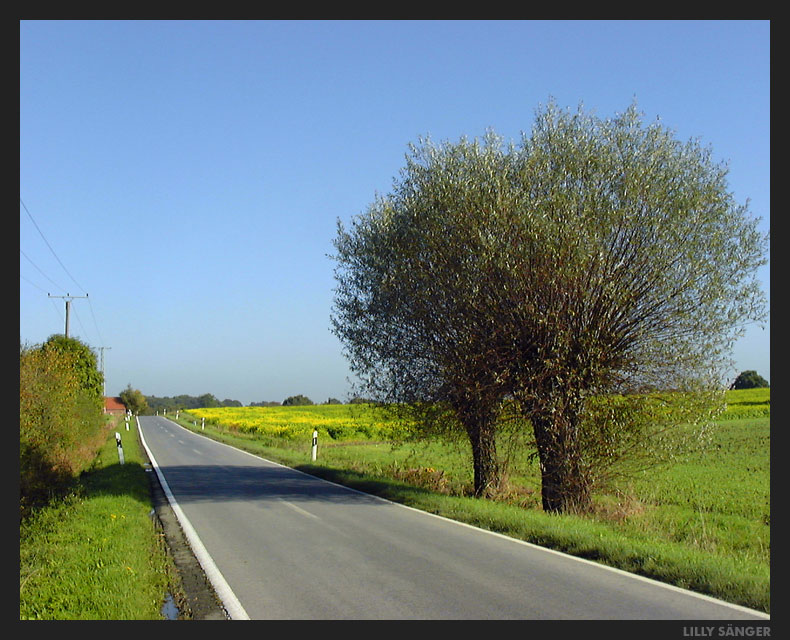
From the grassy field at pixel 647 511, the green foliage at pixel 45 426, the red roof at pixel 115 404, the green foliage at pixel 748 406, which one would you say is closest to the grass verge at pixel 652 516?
the grassy field at pixel 647 511

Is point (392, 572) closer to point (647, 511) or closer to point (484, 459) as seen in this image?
point (647, 511)

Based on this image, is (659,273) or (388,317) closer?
(659,273)

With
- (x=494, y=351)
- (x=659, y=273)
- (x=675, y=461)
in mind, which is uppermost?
(x=659, y=273)

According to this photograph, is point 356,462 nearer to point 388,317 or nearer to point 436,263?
point 388,317

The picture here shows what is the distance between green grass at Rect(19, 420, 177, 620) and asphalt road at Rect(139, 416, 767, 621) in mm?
747

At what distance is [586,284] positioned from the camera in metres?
13.3

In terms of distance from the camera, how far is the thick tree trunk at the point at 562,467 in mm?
13727

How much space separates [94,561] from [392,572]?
399 cm

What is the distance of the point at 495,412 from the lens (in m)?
14.4

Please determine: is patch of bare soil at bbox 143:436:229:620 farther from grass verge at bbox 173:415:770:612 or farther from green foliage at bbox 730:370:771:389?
green foliage at bbox 730:370:771:389

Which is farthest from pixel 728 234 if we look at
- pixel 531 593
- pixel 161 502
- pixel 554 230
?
pixel 161 502

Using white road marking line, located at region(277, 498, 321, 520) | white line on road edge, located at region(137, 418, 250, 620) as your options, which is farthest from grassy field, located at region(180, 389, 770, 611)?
white line on road edge, located at region(137, 418, 250, 620)
